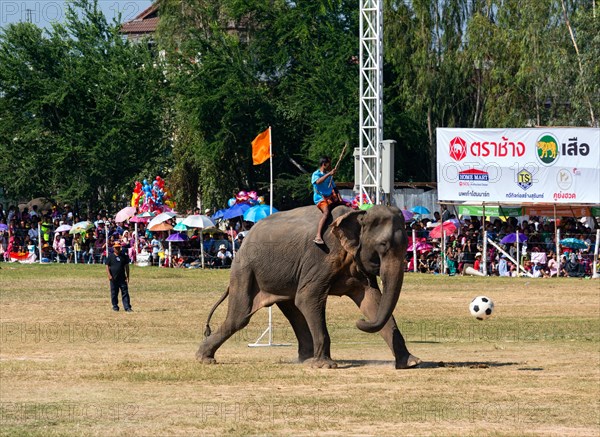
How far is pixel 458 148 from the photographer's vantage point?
146 ft

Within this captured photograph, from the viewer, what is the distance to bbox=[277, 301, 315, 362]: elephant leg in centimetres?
2042

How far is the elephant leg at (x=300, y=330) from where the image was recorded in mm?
20422

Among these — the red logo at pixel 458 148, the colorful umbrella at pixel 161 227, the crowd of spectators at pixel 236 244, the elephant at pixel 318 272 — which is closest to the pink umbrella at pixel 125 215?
the crowd of spectators at pixel 236 244

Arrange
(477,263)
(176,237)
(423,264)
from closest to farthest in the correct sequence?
(477,263) → (423,264) → (176,237)

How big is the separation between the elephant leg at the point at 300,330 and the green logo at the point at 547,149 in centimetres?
2371

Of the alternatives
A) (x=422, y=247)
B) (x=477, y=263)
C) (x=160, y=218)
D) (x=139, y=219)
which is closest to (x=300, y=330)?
(x=477, y=263)

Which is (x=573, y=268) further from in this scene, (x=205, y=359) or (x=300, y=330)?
(x=205, y=359)

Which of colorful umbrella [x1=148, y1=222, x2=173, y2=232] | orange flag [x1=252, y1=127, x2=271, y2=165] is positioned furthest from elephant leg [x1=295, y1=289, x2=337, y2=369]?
colorful umbrella [x1=148, y1=222, x2=173, y2=232]

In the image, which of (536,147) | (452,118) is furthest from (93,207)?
(536,147)

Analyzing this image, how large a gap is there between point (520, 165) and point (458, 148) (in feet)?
7.78

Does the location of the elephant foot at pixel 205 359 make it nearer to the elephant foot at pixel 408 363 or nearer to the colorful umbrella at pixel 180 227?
the elephant foot at pixel 408 363

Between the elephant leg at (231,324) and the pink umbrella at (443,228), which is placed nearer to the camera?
the elephant leg at (231,324)

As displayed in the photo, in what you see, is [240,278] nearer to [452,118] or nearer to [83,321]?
[83,321]

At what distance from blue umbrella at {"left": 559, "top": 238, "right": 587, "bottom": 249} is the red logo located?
511cm
